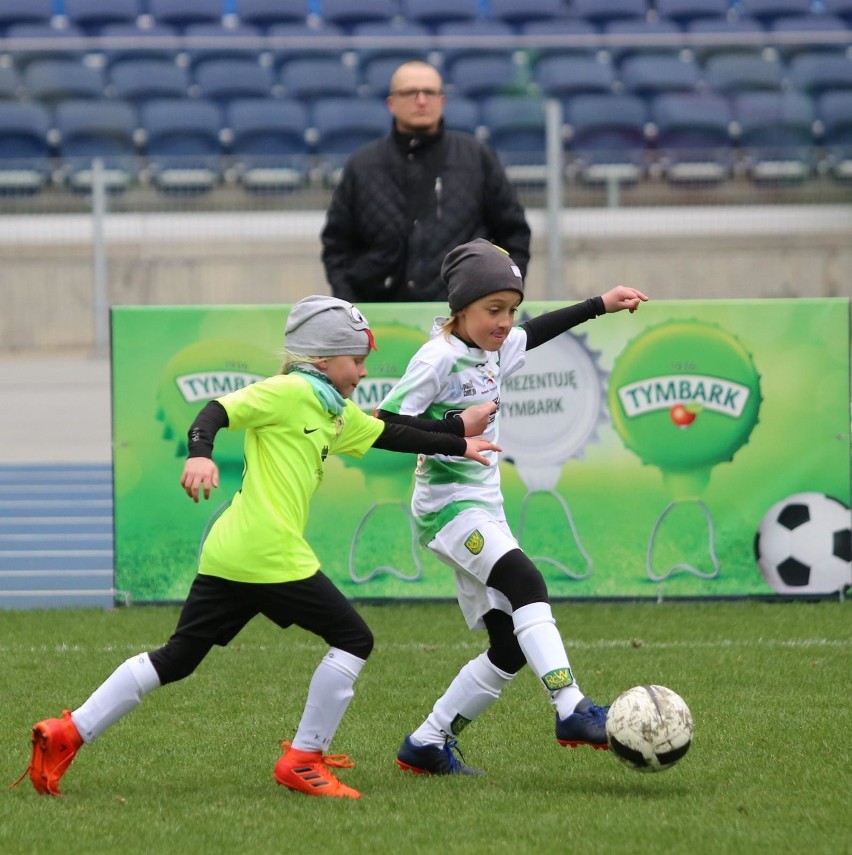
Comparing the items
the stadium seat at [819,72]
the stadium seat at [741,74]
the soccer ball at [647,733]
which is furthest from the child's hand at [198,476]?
the stadium seat at [741,74]

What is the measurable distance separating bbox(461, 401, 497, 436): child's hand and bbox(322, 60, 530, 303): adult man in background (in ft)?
9.08

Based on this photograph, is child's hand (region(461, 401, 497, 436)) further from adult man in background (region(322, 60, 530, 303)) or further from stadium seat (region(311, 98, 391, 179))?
stadium seat (region(311, 98, 391, 179))

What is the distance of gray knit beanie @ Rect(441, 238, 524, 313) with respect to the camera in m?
4.33

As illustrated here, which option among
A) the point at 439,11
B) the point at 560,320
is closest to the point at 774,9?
the point at 439,11

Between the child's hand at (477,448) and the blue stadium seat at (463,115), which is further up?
the blue stadium seat at (463,115)

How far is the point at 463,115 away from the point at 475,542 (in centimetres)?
1049

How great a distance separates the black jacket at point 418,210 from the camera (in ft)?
22.5

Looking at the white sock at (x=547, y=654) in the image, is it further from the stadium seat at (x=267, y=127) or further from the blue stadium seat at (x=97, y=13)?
the blue stadium seat at (x=97, y=13)

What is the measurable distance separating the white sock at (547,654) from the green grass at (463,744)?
25 centimetres

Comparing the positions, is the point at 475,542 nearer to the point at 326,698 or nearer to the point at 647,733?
the point at 326,698

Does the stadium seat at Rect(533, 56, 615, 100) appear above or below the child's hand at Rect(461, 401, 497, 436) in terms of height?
above

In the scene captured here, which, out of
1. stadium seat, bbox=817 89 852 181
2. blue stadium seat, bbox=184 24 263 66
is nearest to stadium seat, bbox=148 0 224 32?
blue stadium seat, bbox=184 24 263 66

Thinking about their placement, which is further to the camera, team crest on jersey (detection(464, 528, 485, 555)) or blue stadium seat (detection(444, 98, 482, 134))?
blue stadium seat (detection(444, 98, 482, 134))

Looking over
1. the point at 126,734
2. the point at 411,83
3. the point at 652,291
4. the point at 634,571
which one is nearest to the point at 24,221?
the point at 652,291
